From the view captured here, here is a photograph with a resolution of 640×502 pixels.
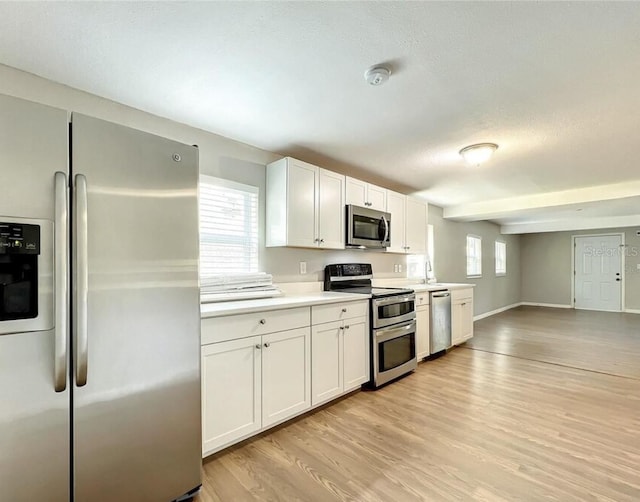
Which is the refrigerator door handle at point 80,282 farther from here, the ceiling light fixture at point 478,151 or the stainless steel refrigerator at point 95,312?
the ceiling light fixture at point 478,151

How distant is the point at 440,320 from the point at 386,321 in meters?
1.34

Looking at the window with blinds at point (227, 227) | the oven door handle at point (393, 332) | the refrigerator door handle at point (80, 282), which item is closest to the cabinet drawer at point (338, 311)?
the oven door handle at point (393, 332)

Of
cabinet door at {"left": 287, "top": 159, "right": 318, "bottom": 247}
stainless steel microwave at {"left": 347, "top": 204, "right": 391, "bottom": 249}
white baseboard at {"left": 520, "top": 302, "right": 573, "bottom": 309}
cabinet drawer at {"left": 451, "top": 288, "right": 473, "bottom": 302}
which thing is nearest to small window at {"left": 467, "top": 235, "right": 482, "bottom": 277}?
cabinet drawer at {"left": 451, "top": 288, "right": 473, "bottom": 302}

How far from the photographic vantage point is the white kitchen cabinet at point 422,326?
13.0ft

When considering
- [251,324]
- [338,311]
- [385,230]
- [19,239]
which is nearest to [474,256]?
[385,230]

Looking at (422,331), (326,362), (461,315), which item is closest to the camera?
(326,362)

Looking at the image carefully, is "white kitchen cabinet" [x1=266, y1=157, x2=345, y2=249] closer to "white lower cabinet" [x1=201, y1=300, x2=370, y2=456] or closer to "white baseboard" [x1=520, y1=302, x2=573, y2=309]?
"white lower cabinet" [x1=201, y1=300, x2=370, y2=456]

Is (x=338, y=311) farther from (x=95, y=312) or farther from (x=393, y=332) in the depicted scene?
(x=95, y=312)

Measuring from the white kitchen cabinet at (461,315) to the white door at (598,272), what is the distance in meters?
5.81

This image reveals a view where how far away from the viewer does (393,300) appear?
3.44 meters

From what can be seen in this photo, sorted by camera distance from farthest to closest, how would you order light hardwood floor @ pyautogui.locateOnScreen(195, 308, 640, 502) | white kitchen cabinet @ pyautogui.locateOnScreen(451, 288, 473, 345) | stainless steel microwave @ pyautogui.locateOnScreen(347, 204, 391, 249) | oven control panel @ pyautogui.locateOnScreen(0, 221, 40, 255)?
white kitchen cabinet @ pyautogui.locateOnScreen(451, 288, 473, 345) < stainless steel microwave @ pyautogui.locateOnScreen(347, 204, 391, 249) < light hardwood floor @ pyautogui.locateOnScreen(195, 308, 640, 502) < oven control panel @ pyautogui.locateOnScreen(0, 221, 40, 255)

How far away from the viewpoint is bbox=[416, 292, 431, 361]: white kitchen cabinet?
3.96 meters

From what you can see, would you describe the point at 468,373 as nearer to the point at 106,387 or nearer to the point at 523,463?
the point at 523,463

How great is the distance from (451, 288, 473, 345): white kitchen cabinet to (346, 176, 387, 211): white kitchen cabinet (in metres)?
1.77
